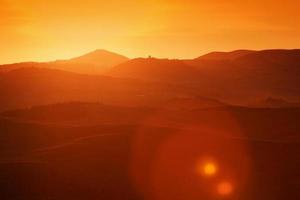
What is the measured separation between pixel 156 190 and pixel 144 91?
165 feet

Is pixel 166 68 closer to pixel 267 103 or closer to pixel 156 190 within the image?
pixel 267 103

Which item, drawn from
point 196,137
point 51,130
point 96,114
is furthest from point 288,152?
point 96,114

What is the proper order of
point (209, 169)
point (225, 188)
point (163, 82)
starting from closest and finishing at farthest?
point (225, 188) → point (209, 169) → point (163, 82)

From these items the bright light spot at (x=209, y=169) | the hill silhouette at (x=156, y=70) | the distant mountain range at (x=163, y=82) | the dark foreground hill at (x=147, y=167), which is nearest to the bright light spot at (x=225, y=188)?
the dark foreground hill at (x=147, y=167)

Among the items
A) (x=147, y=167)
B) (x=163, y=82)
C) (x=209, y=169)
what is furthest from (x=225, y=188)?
(x=163, y=82)

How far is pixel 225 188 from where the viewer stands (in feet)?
46.0

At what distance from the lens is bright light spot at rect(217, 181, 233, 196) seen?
1365 cm

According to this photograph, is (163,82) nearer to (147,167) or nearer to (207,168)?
(147,167)

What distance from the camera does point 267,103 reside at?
50094 mm

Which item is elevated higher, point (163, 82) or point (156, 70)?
point (156, 70)

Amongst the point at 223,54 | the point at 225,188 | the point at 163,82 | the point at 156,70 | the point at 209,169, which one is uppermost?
the point at 223,54

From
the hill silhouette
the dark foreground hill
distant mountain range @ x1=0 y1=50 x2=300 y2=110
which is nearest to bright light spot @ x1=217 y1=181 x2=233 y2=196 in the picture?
the dark foreground hill

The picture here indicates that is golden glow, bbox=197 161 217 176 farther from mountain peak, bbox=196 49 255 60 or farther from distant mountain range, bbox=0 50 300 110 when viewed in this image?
mountain peak, bbox=196 49 255 60

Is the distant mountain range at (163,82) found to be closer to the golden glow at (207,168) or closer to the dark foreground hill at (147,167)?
the dark foreground hill at (147,167)
